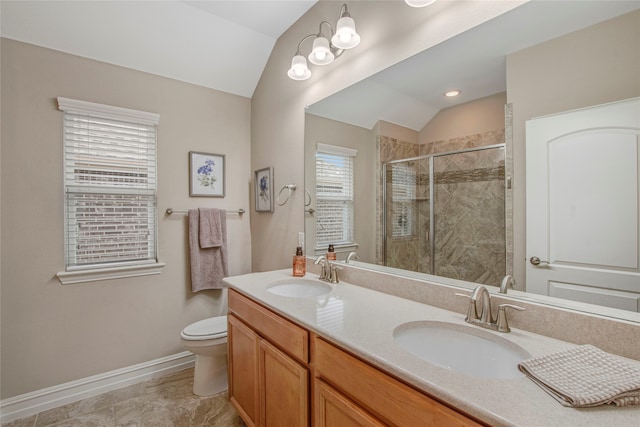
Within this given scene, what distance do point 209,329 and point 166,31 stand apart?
2282 mm

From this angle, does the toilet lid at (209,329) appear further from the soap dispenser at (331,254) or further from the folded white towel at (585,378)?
the folded white towel at (585,378)

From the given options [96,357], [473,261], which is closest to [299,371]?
[473,261]

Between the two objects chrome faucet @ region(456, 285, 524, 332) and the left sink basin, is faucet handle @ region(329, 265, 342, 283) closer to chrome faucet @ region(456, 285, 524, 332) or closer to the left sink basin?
the left sink basin

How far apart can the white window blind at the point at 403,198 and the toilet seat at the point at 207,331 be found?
4.75 ft

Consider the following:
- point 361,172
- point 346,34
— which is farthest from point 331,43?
point 361,172

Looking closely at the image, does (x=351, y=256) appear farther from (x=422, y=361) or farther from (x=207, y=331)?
(x=207, y=331)

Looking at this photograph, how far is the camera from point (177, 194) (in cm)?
246

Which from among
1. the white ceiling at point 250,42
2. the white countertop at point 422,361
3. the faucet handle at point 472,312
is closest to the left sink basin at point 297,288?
the white countertop at point 422,361

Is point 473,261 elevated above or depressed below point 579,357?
above

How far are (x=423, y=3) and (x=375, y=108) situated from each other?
1.72 ft

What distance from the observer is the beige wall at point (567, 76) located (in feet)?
2.77

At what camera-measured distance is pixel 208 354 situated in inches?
79.9

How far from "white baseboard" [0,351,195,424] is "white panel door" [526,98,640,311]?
2649mm

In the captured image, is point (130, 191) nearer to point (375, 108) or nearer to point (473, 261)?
point (375, 108)
